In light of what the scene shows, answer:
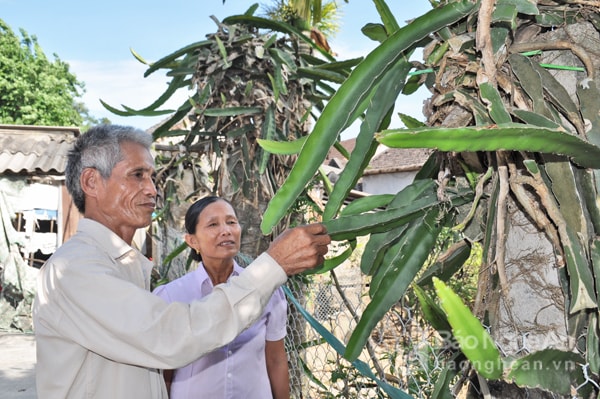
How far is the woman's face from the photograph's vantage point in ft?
8.42

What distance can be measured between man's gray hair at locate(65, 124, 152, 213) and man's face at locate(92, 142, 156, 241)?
24mm

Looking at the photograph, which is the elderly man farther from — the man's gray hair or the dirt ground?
the dirt ground

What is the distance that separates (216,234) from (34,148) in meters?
7.75

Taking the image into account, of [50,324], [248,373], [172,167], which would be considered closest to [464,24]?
[50,324]

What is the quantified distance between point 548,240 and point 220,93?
2.60 m

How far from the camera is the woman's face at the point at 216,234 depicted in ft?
8.42

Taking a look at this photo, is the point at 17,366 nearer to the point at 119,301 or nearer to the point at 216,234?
the point at 216,234

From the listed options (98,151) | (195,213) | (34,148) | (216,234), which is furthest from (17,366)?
(98,151)

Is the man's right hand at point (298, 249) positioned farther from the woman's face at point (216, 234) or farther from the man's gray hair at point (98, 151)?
the woman's face at point (216, 234)

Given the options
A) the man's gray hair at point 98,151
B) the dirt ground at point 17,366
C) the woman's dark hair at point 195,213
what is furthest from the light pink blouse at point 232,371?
the dirt ground at point 17,366

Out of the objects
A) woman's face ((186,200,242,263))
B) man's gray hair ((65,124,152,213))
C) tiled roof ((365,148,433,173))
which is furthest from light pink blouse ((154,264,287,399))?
tiled roof ((365,148,433,173))

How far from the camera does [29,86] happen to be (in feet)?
59.7

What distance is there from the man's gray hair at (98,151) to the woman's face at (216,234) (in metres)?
0.81

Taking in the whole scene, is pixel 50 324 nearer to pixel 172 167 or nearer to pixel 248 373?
pixel 248 373
